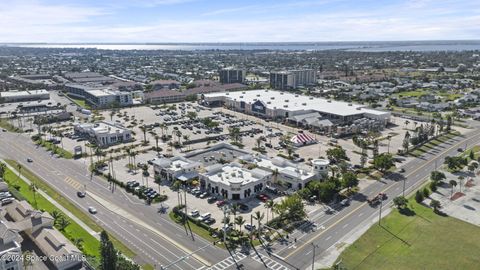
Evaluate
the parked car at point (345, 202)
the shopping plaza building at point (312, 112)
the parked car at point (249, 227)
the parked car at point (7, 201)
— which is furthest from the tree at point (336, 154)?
the parked car at point (7, 201)

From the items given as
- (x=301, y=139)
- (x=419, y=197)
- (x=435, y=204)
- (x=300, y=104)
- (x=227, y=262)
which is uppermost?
(x=300, y=104)

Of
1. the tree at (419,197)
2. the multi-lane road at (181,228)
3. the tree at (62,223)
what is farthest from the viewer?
the tree at (419,197)

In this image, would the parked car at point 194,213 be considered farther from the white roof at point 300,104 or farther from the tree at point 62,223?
the white roof at point 300,104

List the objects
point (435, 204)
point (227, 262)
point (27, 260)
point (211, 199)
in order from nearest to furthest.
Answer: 1. point (27, 260)
2. point (227, 262)
3. point (435, 204)
4. point (211, 199)

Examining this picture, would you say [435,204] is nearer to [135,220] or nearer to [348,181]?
[348,181]

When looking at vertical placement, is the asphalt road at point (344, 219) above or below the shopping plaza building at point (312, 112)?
below

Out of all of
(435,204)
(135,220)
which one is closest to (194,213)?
(135,220)

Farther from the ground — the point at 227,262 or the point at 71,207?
the point at 71,207
